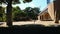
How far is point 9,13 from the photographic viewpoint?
76.4ft

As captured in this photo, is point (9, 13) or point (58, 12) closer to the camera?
point (9, 13)
